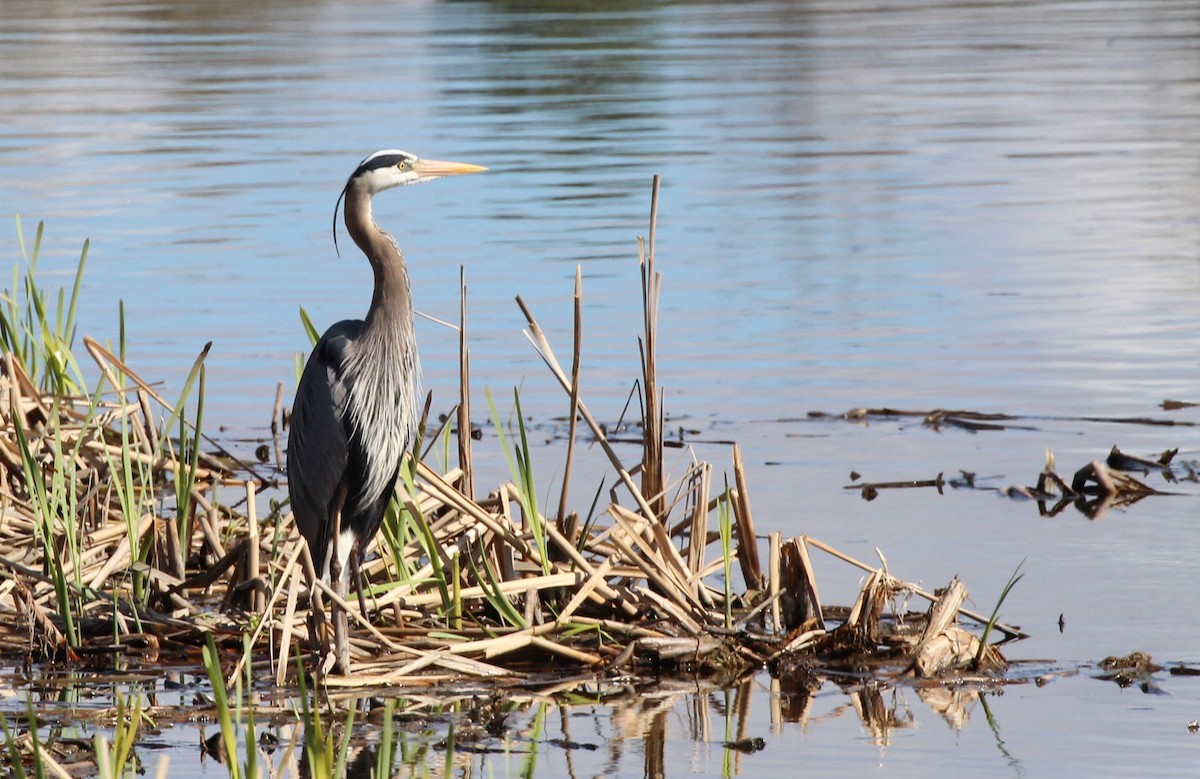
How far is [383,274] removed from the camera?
221 inches

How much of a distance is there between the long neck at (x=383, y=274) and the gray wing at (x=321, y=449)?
108 millimetres

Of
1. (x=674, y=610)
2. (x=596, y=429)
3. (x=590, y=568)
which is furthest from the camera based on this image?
(x=596, y=429)

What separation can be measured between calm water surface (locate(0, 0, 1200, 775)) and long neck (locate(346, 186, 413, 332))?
1.63m

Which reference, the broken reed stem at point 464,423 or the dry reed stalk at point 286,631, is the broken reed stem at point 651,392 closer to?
the broken reed stem at point 464,423

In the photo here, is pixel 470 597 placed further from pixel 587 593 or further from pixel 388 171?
pixel 388 171

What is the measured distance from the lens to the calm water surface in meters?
6.47

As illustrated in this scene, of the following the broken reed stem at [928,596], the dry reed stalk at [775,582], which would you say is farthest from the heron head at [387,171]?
the broken reed stem at [928,596]

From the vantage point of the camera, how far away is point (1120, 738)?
15.6ft

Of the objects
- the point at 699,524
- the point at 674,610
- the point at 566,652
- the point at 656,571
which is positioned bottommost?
the point at 566,652

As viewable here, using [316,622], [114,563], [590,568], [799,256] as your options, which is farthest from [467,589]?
[799,256]

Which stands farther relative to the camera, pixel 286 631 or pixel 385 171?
pixel 385 171

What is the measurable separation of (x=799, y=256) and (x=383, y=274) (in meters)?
7.80

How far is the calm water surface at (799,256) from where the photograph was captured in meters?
6.47

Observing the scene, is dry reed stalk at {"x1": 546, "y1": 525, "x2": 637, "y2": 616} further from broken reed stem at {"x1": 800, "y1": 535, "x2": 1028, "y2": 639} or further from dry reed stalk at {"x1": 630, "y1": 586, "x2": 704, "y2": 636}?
broken reed stem at {"x1": 800, "y1": 535, "x2": 1028, "y2": 639}
